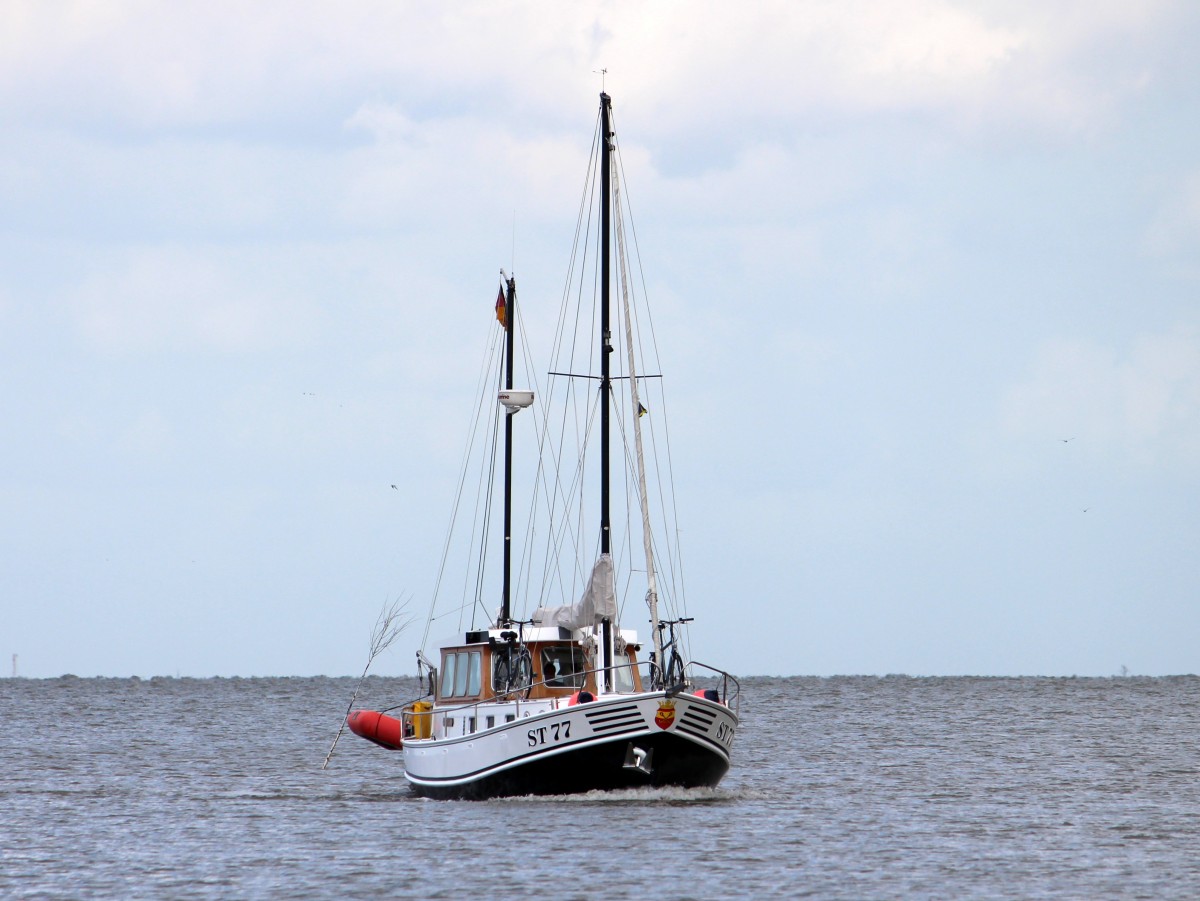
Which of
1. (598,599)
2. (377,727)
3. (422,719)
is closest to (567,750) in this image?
(598,599)

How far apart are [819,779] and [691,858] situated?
686 inches

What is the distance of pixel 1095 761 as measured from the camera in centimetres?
5138

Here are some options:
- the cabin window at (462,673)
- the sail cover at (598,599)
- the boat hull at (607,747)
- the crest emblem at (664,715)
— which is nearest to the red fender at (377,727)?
the cabin window at (462,673)

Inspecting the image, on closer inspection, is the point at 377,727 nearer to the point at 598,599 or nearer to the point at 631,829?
the point at 598,599

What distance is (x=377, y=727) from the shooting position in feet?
135

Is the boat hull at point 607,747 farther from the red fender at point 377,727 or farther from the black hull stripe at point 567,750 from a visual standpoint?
the red fender at point 377,727

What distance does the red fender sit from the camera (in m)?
41.3

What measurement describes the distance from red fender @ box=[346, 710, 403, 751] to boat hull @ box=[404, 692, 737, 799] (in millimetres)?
8887

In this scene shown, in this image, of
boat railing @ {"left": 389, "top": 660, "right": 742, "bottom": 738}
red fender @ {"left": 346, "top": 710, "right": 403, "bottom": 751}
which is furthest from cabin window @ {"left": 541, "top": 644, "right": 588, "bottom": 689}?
red fender @ {"left": 346, "top": 710, "right": 403, "bottom": 751}

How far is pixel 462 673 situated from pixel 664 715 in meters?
6.31

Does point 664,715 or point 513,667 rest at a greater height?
point 513,667

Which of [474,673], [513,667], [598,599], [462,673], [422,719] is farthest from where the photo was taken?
[422,719]

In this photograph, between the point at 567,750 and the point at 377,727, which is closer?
the point at 567,750

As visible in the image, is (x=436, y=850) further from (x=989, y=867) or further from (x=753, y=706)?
(x=753, y=706)
